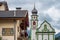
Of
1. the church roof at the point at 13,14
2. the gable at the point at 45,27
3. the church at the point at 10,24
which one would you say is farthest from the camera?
the gable at the point at 45,27

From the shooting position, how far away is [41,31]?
107625mm

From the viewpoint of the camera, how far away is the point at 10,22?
38031 mm

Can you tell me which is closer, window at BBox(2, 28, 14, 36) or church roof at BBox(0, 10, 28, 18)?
church roof at BBox(0, 10, 28, 18)

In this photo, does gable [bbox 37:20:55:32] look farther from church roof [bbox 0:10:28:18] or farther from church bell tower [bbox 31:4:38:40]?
church roof [bbox 0:10:28:18]

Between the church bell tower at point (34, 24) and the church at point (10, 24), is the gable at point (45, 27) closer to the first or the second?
the church bell tower at point (34, 24)

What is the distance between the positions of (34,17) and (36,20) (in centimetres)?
137

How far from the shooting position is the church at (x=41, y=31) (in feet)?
346

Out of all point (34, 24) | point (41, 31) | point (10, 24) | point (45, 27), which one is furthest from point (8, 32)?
point (34, 24)

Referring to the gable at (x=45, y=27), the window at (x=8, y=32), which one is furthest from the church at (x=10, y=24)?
the gable at (x=45, y=27)

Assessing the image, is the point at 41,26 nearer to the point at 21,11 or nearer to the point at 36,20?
the point at 36,20

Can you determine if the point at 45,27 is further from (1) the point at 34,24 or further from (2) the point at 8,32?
(2) the point at 8,32

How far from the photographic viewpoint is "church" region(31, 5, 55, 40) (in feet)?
346

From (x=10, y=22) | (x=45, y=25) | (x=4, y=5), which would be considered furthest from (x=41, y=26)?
(x=10, y=22)

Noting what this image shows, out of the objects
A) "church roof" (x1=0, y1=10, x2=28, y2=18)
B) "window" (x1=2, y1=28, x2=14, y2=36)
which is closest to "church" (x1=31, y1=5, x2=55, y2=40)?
"church roof" (x1=0, y1=10, x2=28, y2=18)
